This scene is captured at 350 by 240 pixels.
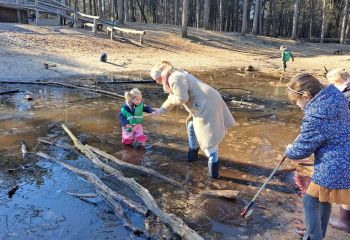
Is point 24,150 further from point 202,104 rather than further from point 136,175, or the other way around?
point 202,104

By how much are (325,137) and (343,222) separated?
1779 mm

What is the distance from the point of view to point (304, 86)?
12.3 feet

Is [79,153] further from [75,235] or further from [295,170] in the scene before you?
[295,170]

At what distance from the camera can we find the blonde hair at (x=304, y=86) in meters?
3.73

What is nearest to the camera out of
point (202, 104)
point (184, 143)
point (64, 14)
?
point (202, 104)

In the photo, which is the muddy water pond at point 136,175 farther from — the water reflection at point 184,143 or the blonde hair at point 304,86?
the blonde hair at point 304,86

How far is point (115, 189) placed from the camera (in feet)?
19.1

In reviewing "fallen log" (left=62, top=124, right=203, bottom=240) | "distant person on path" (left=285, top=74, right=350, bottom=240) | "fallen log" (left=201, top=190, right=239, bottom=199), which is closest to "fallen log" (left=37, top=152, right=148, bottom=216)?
"fallen log" (left=62, top=124, right=203, bottom=240)

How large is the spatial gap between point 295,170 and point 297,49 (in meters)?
28.4

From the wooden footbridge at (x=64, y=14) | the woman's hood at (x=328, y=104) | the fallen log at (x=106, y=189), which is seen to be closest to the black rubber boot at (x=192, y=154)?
the fallen log at (x=106, y=189)

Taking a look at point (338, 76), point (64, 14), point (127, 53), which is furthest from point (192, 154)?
point (64, 14)

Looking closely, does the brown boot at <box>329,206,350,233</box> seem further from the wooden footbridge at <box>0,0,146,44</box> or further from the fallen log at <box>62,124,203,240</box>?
the wooden footbridge at <box>0,0,146,44</box>

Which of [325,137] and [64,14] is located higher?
[64,14]

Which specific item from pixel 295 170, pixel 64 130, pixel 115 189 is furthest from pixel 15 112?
pixel 295 170
